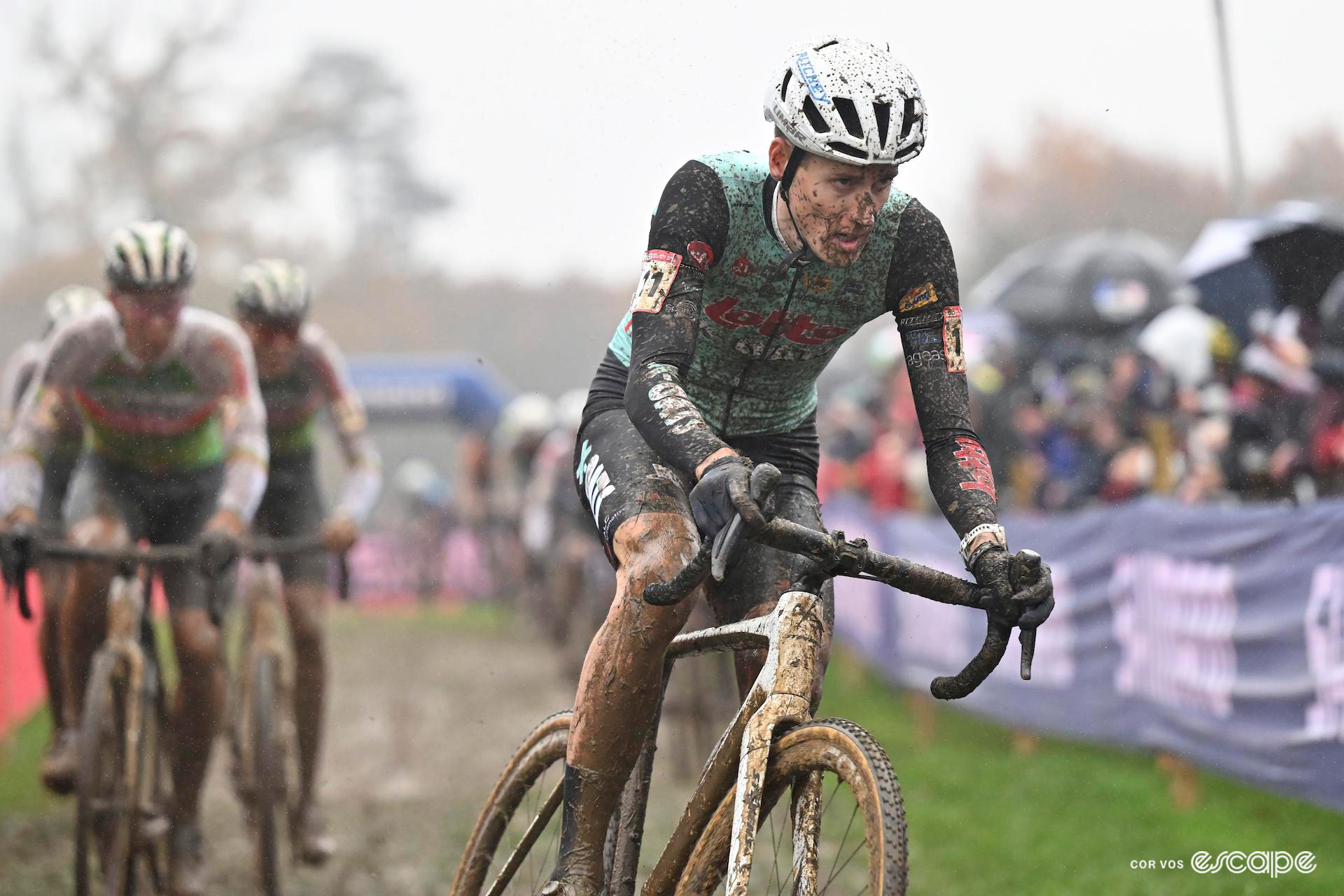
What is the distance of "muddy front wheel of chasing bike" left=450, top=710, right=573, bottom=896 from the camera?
13.8 ft

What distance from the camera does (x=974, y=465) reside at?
3.63 metres

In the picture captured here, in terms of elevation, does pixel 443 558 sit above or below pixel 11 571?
below

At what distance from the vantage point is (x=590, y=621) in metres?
11.4

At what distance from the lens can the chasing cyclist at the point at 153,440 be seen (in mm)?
6160

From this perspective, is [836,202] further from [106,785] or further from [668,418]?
[106,785]


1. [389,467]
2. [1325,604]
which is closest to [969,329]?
[1325,604]

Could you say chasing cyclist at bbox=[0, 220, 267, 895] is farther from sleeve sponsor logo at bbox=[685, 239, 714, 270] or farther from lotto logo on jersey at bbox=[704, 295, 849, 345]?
sleeve sponsor logo at bbox=[685, 239, 714, 270]

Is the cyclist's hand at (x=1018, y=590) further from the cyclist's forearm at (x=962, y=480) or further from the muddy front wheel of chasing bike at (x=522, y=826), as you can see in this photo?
the muddy front wheel of chasing bike at (x=522, y=826)

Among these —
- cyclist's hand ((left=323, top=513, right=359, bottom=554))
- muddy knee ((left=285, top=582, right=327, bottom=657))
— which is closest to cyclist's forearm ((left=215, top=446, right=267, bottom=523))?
cyclist's hand ((left=323, top=513, right=359, bottom=554))

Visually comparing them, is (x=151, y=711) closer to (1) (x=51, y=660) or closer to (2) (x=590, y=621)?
(1) (x=51, y=660)

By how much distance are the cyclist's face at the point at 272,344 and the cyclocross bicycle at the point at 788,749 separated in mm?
4142

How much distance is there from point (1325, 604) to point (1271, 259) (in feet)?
10.7

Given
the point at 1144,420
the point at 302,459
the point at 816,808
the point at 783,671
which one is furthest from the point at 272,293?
the point at 1144,420

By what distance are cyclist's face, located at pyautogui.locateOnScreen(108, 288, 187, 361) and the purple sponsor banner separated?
506 centimetres
